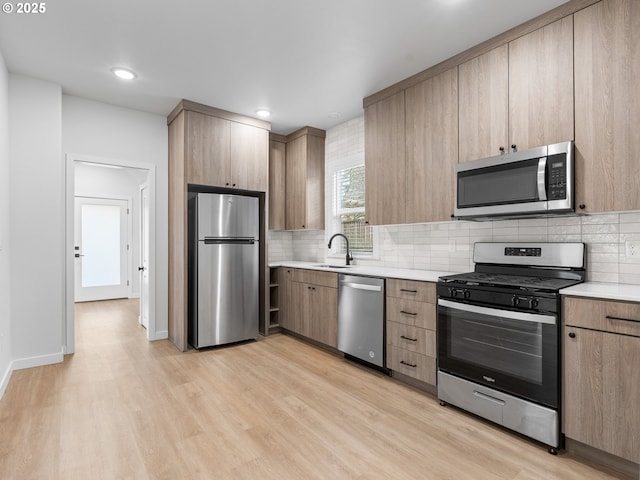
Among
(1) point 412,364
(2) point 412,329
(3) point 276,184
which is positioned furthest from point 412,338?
(3) point 276,184

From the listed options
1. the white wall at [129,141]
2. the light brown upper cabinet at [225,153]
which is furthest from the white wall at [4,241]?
the light brown upper cabinet at [225,153]

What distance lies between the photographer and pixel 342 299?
11.2ft

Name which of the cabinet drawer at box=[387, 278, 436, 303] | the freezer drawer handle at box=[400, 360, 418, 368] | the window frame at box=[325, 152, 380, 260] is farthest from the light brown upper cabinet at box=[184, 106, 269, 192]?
the freezer drawer handle at box=[400, 360, 418, 368]

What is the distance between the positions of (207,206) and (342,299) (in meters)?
1.79

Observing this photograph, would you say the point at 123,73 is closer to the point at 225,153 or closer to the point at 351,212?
the point at 225,153

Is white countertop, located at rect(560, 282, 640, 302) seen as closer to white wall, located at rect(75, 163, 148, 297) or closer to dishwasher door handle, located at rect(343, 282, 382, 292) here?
dishwasher door handle, located at rect(343, 282, 382, 292)

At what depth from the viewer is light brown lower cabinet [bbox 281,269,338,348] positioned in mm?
3555

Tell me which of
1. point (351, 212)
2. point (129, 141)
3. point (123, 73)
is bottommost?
point (351, 212)

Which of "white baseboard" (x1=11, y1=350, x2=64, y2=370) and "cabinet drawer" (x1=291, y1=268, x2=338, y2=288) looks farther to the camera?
"cabinet drawer" (x1=291, y1=268, x2=338, y2=288)

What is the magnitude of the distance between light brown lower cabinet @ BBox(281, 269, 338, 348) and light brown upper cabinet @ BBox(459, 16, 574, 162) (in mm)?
1844

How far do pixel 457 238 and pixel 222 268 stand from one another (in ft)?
8.20

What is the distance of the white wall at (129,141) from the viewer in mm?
3652

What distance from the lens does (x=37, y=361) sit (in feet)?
10.7

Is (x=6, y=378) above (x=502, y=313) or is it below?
below
